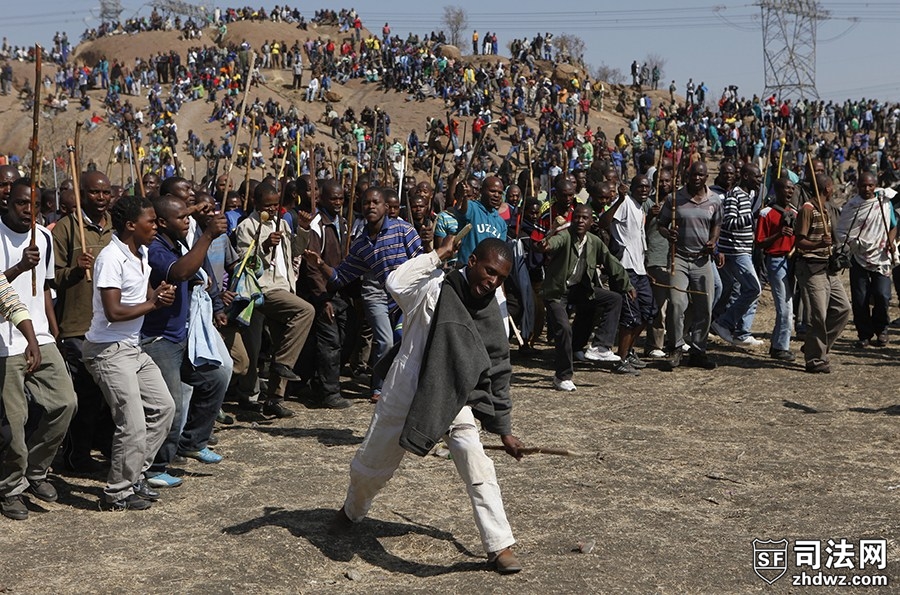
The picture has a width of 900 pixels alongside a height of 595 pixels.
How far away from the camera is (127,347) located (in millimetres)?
6074

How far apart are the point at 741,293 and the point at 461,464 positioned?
22.5 ft

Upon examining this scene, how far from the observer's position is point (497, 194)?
A: 10.1 metres

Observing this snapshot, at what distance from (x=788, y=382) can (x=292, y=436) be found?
488 centimetres

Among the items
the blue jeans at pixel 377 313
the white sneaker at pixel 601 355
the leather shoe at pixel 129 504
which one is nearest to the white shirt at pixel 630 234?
the white sneaker at pixel 601 355

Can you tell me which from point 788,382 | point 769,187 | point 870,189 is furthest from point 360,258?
point 769,187

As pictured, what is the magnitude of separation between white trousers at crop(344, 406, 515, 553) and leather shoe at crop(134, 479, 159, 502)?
147 cm

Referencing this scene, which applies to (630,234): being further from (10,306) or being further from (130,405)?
(10,306)

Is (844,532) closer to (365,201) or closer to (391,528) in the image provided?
(391,528)

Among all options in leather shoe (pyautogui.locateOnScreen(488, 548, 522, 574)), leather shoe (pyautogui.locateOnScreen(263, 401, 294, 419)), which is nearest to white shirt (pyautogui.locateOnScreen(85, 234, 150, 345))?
leather shoe (pyautogui.locateOnScreen(488, 548, 522, 574))

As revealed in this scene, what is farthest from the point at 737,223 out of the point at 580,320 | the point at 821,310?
the point at 580,320

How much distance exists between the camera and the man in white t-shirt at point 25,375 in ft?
19.4

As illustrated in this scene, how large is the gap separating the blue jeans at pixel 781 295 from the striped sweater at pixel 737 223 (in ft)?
1.14

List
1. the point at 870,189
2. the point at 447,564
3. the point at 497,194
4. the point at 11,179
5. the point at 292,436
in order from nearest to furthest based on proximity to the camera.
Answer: the point at 447,564
the point at 11,179
the point at 292,436
the point at 497,194
the point at 870,189

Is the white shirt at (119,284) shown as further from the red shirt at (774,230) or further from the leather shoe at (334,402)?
the red shirt at (774,230)
